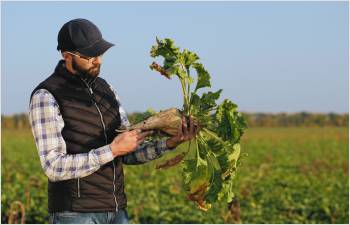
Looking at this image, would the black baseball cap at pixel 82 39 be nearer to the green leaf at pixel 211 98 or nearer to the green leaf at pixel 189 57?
the green leaf at pixel 189 57

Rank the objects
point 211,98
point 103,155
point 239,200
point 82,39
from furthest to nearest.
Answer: point 239,200 → point 211,98 → point 82,39 → point 103,155

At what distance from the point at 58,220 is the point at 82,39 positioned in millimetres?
929

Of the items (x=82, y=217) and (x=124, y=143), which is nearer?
(x=124, y=143)

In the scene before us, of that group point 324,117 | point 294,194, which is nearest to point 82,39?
point 294,194

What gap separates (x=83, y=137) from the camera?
11.0 feet

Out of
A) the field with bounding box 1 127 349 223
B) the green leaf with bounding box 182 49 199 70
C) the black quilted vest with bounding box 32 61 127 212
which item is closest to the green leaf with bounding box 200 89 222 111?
the green leaf with bounding box 182 49 199 70

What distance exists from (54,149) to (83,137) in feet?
0.56

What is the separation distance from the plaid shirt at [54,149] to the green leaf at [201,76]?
62 cm

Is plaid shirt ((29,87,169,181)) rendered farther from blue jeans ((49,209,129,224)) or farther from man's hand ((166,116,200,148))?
man's hand ((166,116,200,148))

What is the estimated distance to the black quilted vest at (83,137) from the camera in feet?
11.0

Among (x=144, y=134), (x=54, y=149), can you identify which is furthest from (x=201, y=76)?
(x=54, y=149)

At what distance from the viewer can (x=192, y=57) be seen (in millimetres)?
3420

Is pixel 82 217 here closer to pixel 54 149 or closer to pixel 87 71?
pixel 54 149

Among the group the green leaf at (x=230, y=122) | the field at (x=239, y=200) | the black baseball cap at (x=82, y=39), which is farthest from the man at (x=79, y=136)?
the field at (x=239, y=200)
